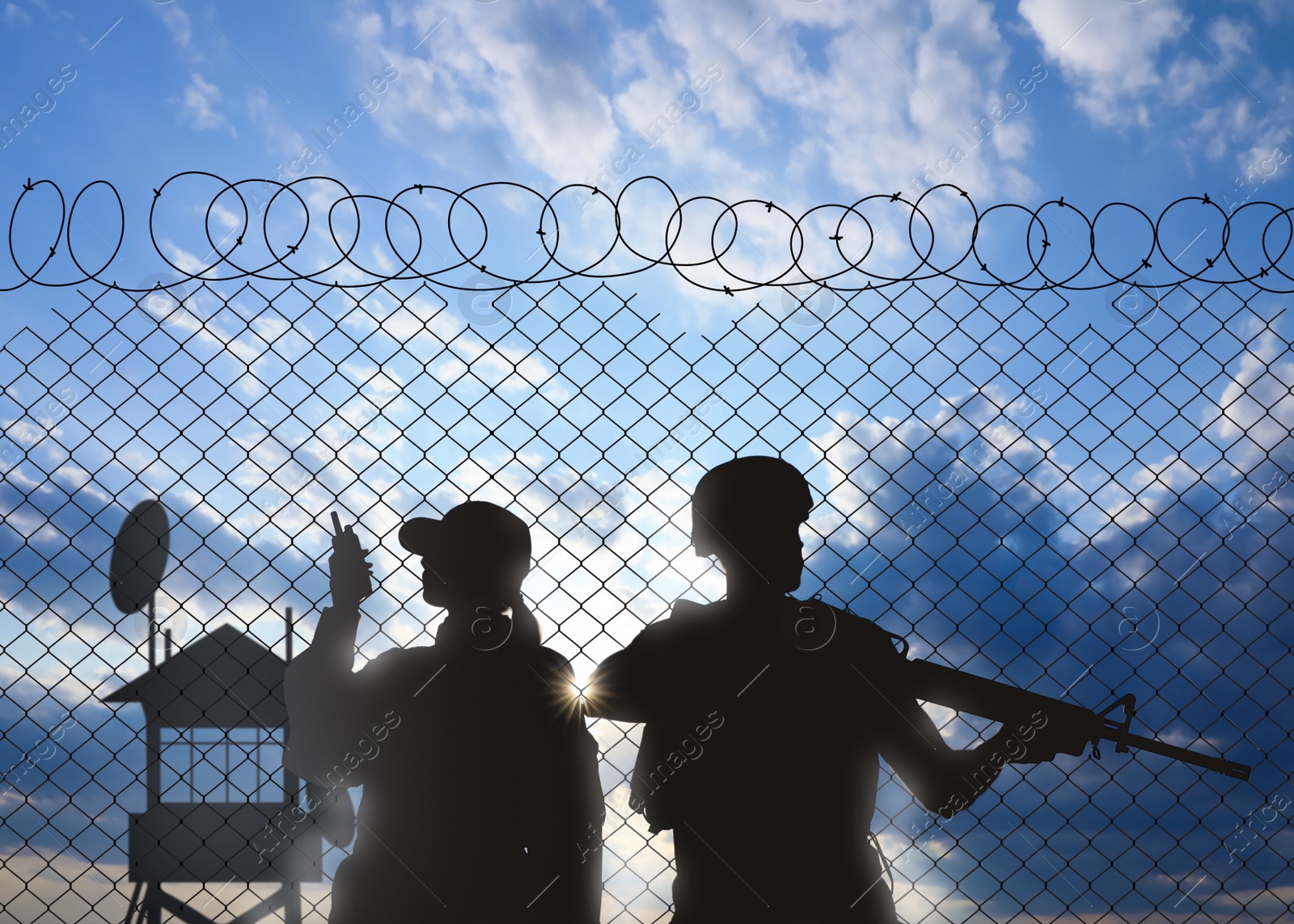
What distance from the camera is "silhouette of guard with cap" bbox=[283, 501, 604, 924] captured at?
2.41 metres

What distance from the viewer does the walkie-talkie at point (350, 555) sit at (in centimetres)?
263

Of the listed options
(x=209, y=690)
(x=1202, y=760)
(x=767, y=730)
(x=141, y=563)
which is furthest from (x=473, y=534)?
(x=209, y=690)

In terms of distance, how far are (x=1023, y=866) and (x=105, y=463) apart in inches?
128

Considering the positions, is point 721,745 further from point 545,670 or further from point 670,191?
point 670,191

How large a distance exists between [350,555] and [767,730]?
1.26m

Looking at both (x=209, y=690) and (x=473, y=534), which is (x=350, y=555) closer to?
(x=473, y=534)

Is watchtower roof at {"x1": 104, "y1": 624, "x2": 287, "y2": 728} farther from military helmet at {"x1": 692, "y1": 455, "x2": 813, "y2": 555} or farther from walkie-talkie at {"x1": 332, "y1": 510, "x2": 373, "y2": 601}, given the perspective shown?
military helmet at {"x1": 692, "y1": 455, "x2": 813, "y2": 555}

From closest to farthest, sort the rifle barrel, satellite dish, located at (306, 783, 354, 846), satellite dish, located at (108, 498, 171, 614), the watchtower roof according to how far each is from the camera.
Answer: satellite dish, located at (306, 783, 354, 846) < the rifle barrel < satellite dish, located at (108, 498, 171, 614) < the watchtower roof

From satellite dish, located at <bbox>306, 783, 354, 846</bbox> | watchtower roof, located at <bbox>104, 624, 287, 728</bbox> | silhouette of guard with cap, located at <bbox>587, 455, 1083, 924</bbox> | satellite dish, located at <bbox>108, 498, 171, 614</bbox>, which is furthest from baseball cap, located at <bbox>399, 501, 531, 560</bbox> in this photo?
watchtower roof, located at <bbox>104, 624, 287, 728</bbox>

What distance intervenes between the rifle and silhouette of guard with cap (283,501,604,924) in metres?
0.98

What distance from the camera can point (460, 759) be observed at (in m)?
2.50

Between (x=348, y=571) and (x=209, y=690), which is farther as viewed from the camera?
(x=209, y=690)

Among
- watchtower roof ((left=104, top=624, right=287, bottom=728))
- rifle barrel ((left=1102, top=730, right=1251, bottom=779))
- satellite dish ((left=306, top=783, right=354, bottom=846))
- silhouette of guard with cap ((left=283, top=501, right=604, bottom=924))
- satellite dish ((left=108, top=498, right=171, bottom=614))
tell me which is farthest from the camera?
watchtower roof ((left=104, top=624, right=287, bottom=728))

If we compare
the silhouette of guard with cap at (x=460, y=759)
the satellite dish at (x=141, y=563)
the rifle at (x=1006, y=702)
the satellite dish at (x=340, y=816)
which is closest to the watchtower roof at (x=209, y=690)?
the satellite dish at (x=141, y=563)
